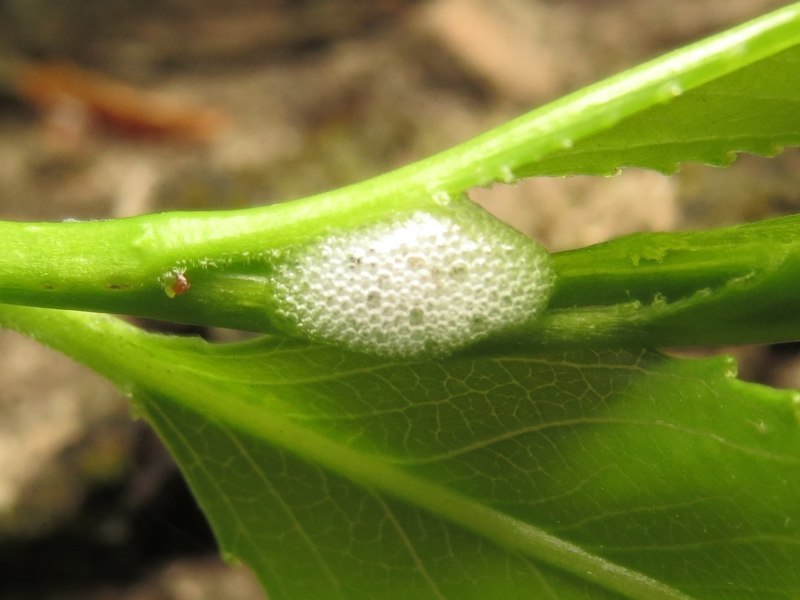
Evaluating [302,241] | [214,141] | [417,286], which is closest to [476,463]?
[417,286]

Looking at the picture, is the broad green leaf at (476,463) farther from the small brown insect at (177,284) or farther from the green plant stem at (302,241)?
the small brown insect at (177,284)

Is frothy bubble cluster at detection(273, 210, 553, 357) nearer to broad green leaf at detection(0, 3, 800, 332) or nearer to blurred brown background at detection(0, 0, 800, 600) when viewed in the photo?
broad green leaf at detection(0, 3, 800, 332)

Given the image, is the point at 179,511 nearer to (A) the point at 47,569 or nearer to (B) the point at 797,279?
(A) the point at 47,569

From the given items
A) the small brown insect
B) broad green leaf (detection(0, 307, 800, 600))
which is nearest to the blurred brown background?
broad green leaf (detection(0, 307, 800, 600))

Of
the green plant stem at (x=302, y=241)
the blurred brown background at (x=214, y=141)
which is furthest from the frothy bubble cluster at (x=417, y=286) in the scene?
the blurred brown background at (x=214, y=141)

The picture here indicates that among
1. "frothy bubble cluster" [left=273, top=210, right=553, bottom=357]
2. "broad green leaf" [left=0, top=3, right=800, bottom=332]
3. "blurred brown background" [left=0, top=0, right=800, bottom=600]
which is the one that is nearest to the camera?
"broad green leaf" [left=0, top=3, right=800, bottom=332]

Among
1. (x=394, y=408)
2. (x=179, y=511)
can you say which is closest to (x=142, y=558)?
(x=179, y=511)

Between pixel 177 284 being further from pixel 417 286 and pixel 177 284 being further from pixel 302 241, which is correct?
pixel 417 286
